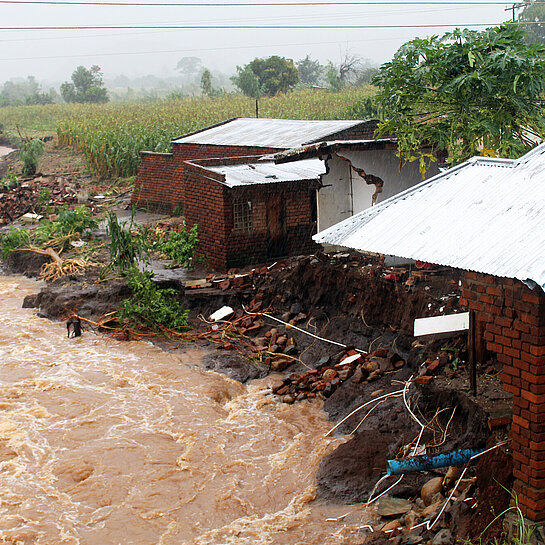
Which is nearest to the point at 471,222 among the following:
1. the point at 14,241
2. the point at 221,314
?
the point at 221,314

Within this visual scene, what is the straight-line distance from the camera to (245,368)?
11234mm

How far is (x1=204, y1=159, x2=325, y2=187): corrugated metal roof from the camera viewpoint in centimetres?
1462

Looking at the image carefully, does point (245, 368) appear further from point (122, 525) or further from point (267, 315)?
point (122, 525)

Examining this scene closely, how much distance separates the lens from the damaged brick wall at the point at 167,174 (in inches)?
827

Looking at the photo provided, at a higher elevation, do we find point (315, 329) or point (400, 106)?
point (400, 106)

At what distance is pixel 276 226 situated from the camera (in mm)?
15352

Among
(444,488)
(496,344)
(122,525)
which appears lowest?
(122,525)

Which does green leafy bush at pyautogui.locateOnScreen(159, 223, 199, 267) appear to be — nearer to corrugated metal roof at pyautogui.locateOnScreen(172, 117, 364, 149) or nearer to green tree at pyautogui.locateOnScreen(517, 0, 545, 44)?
corrugated metal roof at pyautogui.locateOnScreen(172, 117, 364, 149)

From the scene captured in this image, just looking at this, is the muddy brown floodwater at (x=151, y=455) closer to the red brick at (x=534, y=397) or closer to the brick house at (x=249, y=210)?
the red brick at (x=534, y=397)

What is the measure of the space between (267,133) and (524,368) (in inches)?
624

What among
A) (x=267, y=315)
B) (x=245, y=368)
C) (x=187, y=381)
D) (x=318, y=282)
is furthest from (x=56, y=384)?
(x=318, y=282)

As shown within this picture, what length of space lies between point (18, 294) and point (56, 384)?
6.02m

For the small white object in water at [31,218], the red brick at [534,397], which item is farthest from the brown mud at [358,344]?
the small white object in water at [31,218]

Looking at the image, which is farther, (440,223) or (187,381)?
(187,381)
